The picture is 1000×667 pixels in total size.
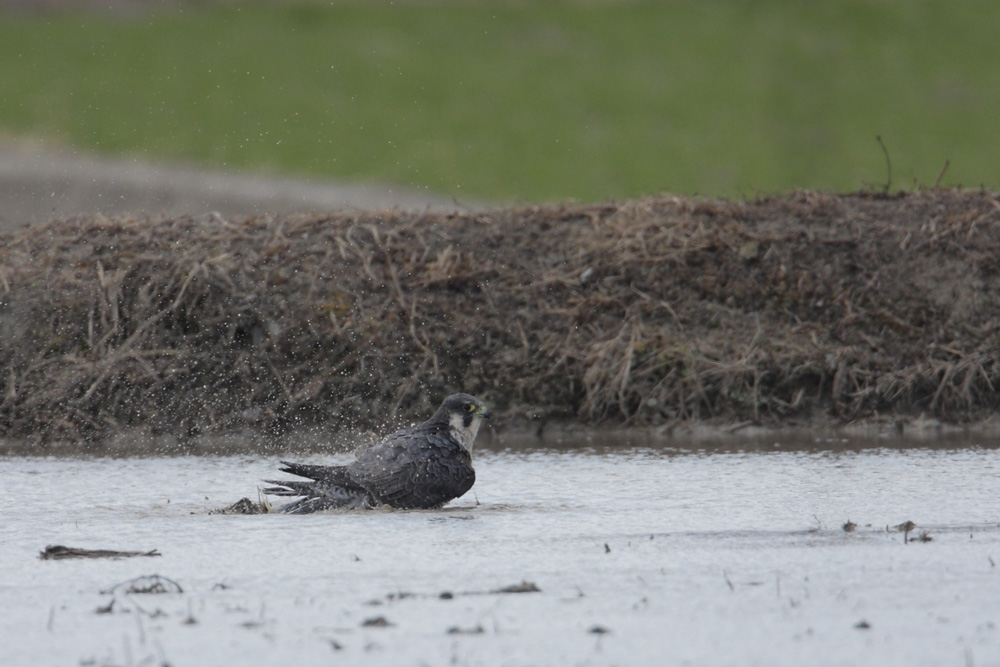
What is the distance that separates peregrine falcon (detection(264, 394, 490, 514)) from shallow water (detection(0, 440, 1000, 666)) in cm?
11

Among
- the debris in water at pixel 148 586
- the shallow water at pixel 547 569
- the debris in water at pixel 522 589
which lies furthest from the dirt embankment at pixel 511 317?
the debris in water at pixel 522 589

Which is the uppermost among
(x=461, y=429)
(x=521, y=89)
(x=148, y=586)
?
(x=521, y=89)

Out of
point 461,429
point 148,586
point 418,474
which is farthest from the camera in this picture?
point 461,429

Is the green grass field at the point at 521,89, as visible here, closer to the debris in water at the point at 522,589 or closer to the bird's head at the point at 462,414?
the bird's head at the point at 462,414

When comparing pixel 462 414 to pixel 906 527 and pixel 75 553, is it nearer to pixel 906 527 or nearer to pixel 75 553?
pixel 75 553

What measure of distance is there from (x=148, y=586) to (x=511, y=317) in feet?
15.9

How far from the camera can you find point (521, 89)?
33.9 metres

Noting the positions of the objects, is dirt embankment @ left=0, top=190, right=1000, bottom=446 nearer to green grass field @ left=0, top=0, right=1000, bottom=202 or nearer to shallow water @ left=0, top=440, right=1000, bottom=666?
shallow water @ left=0, top=440, right=1000, bottom=666

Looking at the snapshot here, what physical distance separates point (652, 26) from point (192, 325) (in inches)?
1315

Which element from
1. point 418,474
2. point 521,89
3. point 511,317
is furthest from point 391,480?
point 521,89

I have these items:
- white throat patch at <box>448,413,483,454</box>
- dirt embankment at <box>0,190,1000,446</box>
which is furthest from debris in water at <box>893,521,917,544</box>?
dirt embankment at <box>0,190,1000,446</box>

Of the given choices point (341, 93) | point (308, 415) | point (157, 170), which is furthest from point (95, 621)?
point (341, 93)

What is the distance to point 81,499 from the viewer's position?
647 centimetres

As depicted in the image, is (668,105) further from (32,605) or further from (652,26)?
(32,605)
